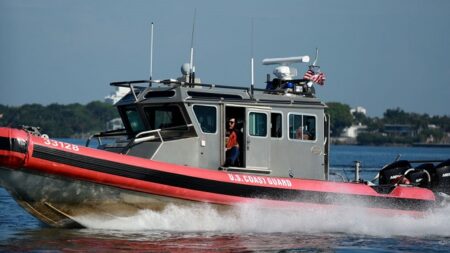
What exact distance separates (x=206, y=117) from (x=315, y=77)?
298 centimetres

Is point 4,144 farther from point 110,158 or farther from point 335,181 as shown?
point 335,181

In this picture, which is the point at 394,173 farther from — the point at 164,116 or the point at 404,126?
the point at 404,126

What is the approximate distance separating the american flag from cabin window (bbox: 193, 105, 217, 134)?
2656mm

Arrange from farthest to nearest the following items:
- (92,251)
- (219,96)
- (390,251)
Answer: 1. (219,96)
2. (390,251)
3. (92,251)

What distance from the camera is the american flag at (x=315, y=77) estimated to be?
19.2 meters

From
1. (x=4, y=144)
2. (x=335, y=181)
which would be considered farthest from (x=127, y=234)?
(x=335, y=181)

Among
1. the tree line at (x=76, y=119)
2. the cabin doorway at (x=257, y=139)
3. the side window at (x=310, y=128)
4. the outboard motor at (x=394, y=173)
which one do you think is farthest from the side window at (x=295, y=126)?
the tree line at (x=76, y=119)

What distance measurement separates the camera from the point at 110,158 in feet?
52.1

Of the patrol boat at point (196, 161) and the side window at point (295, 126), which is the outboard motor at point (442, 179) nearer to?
the patrol boat at point (196, 161)

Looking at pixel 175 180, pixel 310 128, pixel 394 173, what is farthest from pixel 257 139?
pixel 394 173

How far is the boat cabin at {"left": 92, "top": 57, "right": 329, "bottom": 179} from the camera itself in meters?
17.0

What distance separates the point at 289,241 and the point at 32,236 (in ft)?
14.2

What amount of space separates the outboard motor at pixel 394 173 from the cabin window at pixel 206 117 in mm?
4304

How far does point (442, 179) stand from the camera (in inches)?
769
